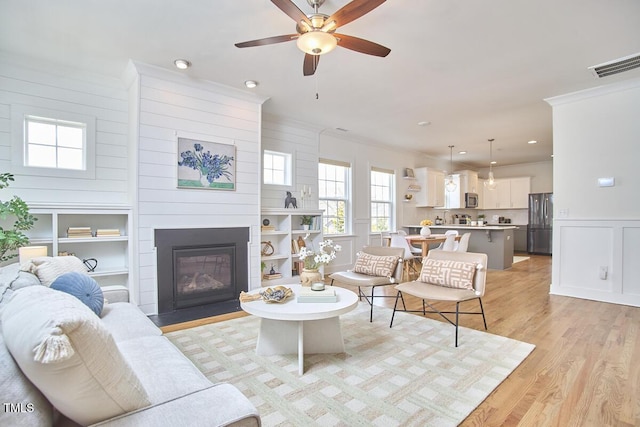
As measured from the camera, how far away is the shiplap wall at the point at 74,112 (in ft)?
10.4

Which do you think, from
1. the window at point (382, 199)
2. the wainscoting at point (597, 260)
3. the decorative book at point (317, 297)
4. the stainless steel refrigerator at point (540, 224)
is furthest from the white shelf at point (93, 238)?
the stainless steel refrigerator at point (540, 224)

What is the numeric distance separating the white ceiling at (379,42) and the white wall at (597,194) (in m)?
0.35

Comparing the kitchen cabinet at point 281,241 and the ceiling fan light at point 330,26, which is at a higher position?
the ceiling fan light at point 330,26

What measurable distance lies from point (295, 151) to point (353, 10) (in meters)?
3.48

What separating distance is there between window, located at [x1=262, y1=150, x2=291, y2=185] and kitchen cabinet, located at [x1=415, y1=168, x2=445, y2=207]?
155 inches

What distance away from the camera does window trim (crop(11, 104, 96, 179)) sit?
3.18 metres

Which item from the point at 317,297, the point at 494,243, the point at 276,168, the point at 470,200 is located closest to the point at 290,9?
the point at 317,297

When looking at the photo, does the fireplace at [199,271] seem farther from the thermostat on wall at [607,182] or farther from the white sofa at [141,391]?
the thermostat on wall at [607,182]

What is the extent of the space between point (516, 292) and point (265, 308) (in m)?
3.93

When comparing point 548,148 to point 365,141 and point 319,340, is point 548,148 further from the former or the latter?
point 319,340

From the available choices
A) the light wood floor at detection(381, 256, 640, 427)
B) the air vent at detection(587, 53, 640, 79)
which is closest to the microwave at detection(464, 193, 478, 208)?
the light wood floor at detection(381, 256, 640, 427)

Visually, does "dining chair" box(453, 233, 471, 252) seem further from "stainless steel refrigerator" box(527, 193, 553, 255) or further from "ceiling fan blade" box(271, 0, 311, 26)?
"ceiling fan blade" box(271, 0, 311, 26)

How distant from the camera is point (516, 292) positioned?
14.7 ft

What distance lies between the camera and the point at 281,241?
4977mm
